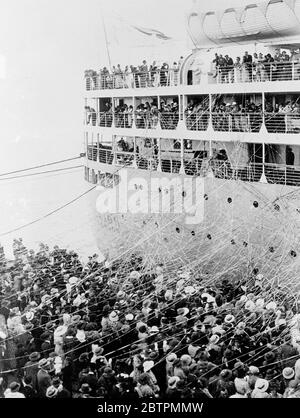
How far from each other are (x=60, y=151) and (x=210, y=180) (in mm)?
1470

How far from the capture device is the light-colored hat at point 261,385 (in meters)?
4.42

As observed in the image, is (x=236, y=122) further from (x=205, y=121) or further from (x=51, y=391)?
(x=51, y=391)

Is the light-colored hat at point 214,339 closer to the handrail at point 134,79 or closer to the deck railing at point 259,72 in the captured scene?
the deck railing at point 259,72

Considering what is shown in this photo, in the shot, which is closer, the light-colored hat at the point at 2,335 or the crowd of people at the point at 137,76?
the light-colored hat at the point at 2,335

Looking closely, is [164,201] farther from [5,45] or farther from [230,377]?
[230,377]

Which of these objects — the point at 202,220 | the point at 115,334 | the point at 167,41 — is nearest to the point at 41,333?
the point at 115,334

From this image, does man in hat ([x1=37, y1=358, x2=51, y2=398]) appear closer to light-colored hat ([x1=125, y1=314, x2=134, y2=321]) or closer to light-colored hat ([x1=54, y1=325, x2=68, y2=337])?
light-colored hat ([x1=54, y1=325, x2=68, y2=337])

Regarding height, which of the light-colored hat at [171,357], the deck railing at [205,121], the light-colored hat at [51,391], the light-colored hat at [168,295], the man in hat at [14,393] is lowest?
the man in hat at [14,393]

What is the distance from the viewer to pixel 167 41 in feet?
23.9

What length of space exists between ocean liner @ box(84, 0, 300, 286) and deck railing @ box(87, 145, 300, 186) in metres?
0.01

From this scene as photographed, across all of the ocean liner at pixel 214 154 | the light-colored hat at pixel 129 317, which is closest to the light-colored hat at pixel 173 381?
the light-colored hat at pixel 129 317

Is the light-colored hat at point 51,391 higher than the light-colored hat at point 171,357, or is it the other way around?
the light-colored hat at point 171,357

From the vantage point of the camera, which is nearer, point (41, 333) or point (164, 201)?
point (41, 333)

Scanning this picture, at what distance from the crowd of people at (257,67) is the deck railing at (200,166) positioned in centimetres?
73
